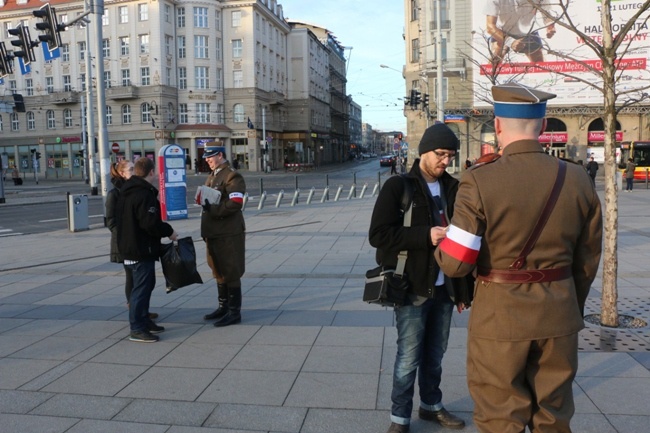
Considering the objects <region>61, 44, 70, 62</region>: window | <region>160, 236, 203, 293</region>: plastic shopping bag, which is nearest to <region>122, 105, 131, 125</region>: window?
<region>61, 44, 70, 62</region>: window

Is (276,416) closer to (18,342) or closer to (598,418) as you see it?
(598,418)

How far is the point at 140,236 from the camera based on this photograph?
557 centimetres

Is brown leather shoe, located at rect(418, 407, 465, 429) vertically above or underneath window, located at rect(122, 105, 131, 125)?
underneath

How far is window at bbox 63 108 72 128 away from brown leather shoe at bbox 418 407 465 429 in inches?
2621

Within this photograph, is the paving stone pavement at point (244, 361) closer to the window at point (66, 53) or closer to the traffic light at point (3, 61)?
the traffic light at point (3, 61)

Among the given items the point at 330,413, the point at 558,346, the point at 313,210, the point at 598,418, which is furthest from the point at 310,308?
the point at 313,210

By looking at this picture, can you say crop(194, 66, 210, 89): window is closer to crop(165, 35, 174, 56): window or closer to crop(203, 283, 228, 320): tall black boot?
crop(165, 35, 174, 56): window

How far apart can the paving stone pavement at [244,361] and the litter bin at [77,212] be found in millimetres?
6416

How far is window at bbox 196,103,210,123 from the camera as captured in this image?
202 feet

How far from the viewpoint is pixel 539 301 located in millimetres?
2545

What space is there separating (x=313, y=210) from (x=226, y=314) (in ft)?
45.1

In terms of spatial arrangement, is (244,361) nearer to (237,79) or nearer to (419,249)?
(419,249)

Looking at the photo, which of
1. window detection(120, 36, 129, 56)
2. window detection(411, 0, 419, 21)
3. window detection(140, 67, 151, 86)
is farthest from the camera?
window detection(120, 36, 129, 56)

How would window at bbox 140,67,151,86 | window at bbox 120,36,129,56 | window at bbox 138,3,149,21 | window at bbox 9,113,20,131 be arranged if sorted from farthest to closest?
window at bbox 9,113,20,131 < window at bbox 120,36,129,56 < window at bbox 140,67,151,86 < window at bbox 138,3,149,21
